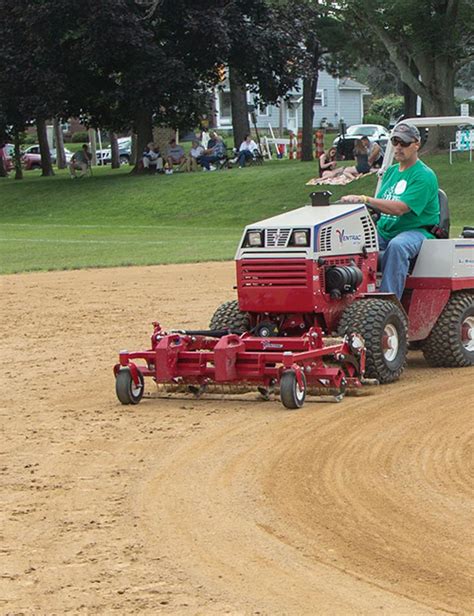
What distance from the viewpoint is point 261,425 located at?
8219mm

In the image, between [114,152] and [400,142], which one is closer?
[400,142]

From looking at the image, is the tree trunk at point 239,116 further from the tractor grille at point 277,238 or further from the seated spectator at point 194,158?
A: the tractor grille at point 277,238

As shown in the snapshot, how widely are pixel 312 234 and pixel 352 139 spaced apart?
39.1 meters

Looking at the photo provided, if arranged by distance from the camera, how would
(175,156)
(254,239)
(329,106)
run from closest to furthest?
(254,239)
(175,156)
(329,106)

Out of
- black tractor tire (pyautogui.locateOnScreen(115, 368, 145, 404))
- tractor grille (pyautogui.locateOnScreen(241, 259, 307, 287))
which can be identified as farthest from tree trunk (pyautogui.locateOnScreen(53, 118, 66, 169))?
black tractor tire (pyautogui.locateOnScreen(115, 368, 145, 404))

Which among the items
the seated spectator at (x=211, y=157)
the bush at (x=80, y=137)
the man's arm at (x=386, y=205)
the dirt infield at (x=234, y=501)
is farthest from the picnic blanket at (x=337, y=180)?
the bush at (x=80, y=137)

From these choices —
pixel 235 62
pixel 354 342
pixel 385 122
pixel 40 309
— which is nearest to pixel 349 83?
pixel 385 122

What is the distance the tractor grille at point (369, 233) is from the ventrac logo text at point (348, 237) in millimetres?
111

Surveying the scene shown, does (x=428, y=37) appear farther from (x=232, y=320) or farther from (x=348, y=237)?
(x=232, y=320)

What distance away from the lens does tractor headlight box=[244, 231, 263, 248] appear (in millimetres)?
9648

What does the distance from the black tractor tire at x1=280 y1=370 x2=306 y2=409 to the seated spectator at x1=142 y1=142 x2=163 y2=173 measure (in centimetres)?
3682

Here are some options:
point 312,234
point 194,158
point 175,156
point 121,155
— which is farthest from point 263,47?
point 312,234

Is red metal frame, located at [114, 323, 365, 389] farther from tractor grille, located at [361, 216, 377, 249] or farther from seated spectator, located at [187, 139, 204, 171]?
seated spectator, located at [187, 139, 204, 171]

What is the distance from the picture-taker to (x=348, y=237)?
9.76 m
